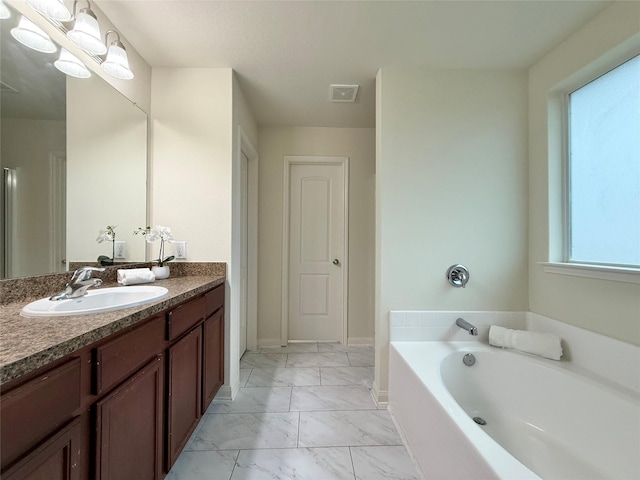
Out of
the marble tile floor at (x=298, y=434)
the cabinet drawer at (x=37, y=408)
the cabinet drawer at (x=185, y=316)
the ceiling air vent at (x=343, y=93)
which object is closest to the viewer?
the cabinet drawer at (x=37, y=408)

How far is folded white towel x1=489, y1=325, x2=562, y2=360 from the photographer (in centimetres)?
148

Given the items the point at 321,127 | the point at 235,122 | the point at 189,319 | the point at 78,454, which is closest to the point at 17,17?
the point at 235,122

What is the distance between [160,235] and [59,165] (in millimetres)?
603

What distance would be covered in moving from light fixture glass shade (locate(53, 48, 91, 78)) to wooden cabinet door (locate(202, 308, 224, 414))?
1448 millimetres

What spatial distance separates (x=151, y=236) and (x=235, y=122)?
1011 millimetres

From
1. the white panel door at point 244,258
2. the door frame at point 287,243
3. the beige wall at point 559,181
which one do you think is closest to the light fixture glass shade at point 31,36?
the white panel door at point 244,258

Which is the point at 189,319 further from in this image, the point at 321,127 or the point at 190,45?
the point at 321,127

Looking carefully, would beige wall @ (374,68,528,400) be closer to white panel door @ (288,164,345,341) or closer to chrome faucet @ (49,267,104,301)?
white panel door @ (288,164,345,341)

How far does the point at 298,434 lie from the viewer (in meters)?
1.51

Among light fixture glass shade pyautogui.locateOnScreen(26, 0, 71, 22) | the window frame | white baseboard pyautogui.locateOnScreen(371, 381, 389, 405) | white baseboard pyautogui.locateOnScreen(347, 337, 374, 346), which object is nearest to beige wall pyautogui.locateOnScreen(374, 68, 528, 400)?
white baseboard pyautogui.locateOnScreen(371, 381, 389, 405)

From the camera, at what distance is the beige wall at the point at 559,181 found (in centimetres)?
125

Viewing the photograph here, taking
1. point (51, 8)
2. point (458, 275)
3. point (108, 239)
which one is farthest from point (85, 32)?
point (458, 275)

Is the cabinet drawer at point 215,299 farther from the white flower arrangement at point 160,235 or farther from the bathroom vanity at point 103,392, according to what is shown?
the white flower arrangement at point 160,235

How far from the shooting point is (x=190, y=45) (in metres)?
1.61
